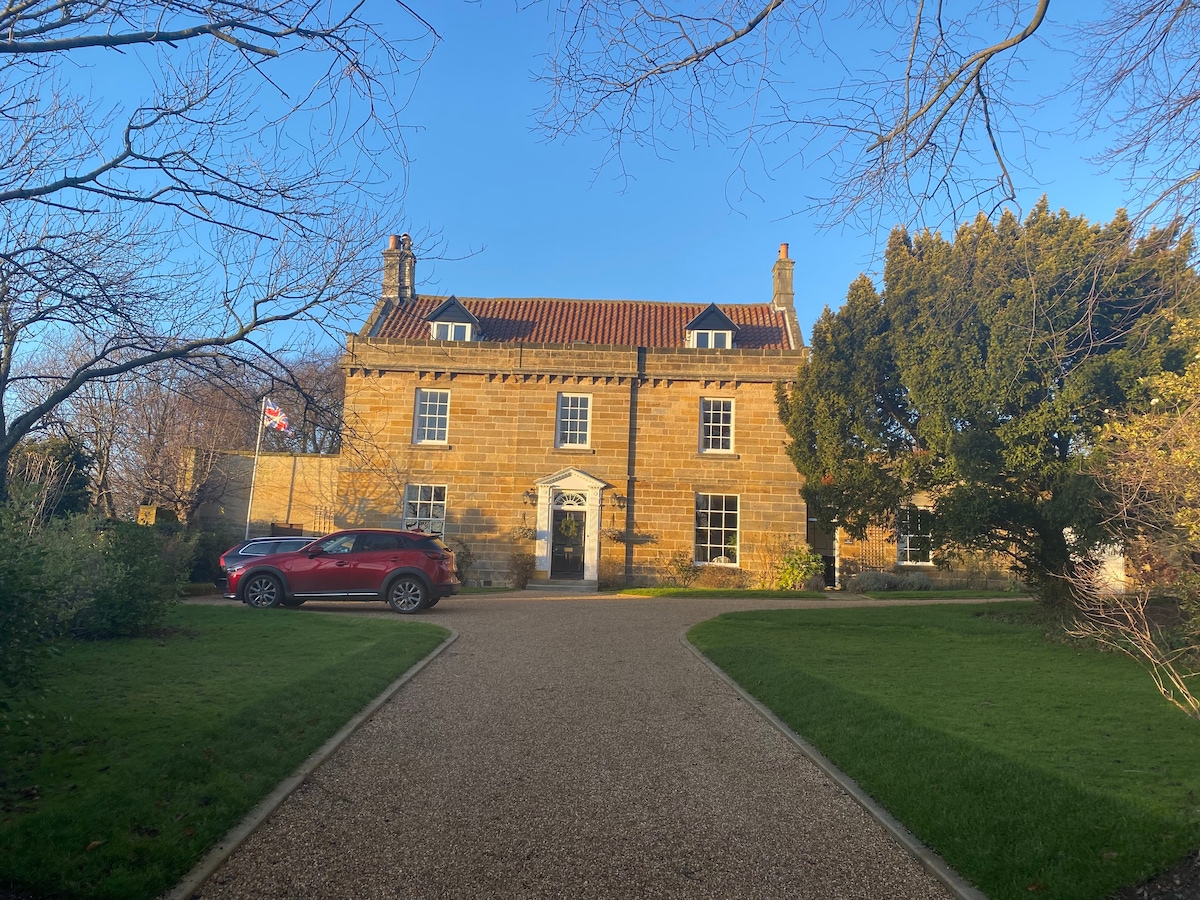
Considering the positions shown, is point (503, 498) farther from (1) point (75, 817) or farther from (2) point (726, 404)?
(1) point (75, 817)

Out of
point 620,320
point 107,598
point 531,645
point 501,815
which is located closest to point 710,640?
point 531,645

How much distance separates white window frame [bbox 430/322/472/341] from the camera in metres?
24.7

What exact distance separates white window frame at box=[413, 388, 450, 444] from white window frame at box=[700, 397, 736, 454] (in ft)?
25.7

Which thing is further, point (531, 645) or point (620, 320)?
point (620, 320)

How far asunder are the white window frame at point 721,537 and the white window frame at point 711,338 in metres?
5.10

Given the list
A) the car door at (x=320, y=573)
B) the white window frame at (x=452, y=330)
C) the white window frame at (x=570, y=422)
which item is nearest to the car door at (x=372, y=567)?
the car door at (x=320, y=573)

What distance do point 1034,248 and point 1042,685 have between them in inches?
323

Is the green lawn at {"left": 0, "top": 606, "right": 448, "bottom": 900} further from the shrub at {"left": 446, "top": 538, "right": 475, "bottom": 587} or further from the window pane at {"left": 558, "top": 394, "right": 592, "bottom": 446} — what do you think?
the window pane at {"left": 558, "top": 394, "right": 592, "bottom": 446}

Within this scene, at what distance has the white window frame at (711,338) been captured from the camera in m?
24.7

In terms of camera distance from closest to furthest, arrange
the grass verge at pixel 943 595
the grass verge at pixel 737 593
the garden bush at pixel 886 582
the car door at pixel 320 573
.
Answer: the car door at pixel 320 573
the grass verge at pixel 737 593
the grass verge at pixel 943 595
the garden bush at pixel 886 582

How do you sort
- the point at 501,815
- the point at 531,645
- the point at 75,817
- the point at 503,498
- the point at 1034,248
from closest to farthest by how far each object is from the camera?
the point at 75,817, the point at 501,815, the point at 531,645, the point at 1034,248, the point at 503,498

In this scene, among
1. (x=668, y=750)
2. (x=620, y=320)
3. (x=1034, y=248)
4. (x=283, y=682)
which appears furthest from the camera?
(x=620, y=320)

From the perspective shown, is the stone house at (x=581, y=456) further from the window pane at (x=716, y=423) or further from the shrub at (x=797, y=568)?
the shrub at (x=797, y=568)

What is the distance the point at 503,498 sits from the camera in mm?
22672
